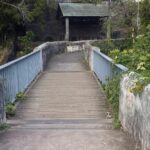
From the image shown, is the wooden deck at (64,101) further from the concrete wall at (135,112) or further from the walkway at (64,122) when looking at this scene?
the concrete wall at (135,112)

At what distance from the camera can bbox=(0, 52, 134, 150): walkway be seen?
666cm

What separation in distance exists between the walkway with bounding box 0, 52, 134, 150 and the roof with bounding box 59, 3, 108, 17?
99.8ft

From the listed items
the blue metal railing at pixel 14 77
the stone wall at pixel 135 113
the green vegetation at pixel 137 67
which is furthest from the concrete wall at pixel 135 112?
the blue metal railing at pixel 14 77

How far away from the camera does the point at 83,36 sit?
151 feet

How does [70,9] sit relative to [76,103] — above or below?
above

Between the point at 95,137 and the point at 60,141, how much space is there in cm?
64

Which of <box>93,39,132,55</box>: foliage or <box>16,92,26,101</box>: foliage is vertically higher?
<box>93,39,132,55</box>: foliage

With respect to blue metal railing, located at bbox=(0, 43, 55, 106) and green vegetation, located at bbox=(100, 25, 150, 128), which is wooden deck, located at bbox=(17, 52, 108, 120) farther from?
green vegetation, located at bbox=(100, 25, 150, 128)

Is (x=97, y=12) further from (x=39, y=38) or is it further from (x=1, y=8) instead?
(x=1, y=8)

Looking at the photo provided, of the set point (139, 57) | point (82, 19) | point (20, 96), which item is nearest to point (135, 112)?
point (139, 57)

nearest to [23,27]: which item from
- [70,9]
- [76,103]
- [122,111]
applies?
[70,9]

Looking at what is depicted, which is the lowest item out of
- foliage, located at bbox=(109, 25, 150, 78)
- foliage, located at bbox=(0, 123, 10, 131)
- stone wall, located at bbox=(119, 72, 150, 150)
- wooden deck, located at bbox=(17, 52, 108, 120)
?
wooden deck, located at bbox=(17, 52, 108, 120)

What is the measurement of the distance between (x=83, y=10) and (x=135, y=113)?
40.0 meters

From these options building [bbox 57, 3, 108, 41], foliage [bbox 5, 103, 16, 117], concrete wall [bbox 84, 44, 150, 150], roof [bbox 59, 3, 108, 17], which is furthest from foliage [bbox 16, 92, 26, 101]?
roof [bbox 59, 3, 108, 17]
